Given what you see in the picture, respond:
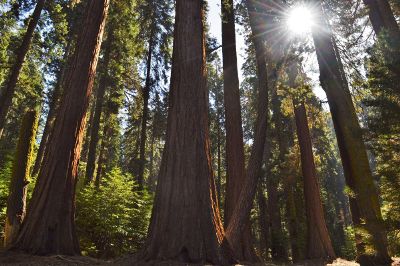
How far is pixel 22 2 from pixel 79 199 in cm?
876

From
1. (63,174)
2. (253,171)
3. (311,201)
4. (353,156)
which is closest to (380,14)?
(353,156)

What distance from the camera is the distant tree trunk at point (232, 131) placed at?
31.6 ft

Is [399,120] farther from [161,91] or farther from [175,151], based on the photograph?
[161,91]

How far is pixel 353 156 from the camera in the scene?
23.6ft

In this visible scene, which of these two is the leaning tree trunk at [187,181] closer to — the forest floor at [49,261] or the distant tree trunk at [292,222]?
the forest floor at [49,261]

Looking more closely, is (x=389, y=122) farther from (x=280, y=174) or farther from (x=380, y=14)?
(x=280, y=174)

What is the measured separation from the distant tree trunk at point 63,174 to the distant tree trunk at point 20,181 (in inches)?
17.0

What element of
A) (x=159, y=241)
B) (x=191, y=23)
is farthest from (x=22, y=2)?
(x=159, y=241)

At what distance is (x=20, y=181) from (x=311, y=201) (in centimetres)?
1091

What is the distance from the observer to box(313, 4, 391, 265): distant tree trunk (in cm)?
605

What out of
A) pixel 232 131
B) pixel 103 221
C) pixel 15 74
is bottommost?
pixel 103 221

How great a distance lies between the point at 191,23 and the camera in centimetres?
755

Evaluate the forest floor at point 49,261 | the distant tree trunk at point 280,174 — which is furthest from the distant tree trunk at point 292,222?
the forest floor at point 49,261

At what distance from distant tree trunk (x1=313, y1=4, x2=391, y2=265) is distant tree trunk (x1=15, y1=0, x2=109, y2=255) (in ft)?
17.8
